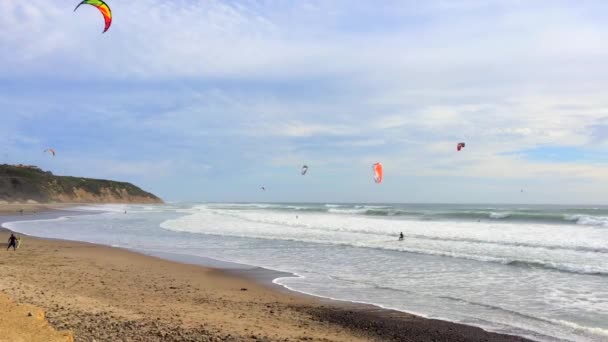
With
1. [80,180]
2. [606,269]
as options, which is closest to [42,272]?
[606,269]

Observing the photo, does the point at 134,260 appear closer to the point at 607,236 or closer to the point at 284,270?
the point at 284,270

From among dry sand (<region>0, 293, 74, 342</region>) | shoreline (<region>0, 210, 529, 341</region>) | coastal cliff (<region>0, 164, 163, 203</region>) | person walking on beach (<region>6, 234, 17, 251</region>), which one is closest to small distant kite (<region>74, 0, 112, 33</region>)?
dry sand (<region>0, 293, 74, 342</region>)

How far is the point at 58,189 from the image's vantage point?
8444 centimetres

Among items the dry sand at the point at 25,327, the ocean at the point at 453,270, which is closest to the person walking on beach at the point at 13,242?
the ocean at the point at 453,270

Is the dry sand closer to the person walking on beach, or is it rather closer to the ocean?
the ocean

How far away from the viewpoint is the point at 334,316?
788 cm

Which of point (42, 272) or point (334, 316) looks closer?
point (334, 316)

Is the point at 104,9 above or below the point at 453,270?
above

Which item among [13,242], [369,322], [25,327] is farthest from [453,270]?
[13,242]

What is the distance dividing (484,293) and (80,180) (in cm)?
10098

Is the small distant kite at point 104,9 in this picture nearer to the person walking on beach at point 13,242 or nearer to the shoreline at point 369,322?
the shoreline at point 369,322

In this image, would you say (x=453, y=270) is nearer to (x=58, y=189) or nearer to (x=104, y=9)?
(x=104, y=9)

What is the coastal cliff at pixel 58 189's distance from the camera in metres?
72.1

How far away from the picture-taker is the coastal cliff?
72125 mm
